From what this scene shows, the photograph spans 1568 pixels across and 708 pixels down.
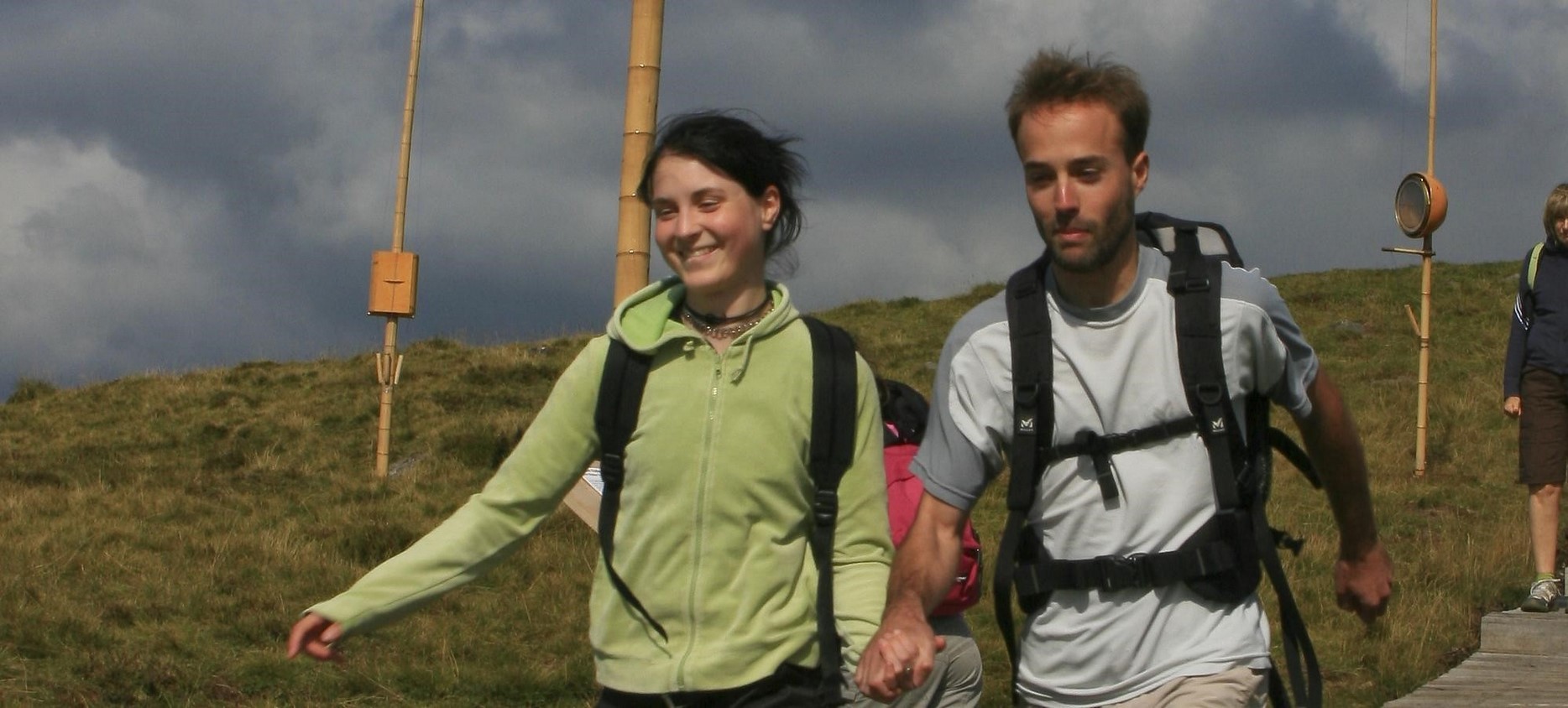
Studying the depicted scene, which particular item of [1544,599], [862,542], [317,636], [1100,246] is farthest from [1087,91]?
[1544,599]

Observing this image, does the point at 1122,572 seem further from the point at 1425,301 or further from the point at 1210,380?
the point at 1425,301

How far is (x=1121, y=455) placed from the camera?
3.36 metres

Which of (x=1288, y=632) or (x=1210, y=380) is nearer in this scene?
(x=1210, y=380)

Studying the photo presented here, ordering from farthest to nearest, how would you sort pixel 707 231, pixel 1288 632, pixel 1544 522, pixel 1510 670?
pixel 1544 522 → pixel 1510 670 → pixel 707 231 → pixel 1288 632

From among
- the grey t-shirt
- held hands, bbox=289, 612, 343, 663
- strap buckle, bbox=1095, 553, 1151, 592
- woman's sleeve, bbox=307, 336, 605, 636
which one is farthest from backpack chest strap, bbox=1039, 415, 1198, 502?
held hands, bbox=289, 612, 343, 663

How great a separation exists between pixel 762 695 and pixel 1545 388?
6.43 metres

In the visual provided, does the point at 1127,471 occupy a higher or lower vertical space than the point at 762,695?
higher

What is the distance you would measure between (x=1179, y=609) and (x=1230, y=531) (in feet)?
0.59

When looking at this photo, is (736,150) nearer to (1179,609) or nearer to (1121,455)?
(1121,455)

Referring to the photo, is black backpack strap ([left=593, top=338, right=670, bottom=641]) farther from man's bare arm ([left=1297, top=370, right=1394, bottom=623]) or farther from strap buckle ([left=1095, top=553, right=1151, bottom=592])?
man's bare arm ([left=1297, top=370, right=1394, bottom=623])

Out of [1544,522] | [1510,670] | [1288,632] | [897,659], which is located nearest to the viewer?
[897,659]

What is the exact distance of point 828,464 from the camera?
3.70 metres

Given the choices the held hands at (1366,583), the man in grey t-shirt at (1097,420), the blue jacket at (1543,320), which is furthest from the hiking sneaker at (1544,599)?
the man in grey t-shirt at (1097,420)

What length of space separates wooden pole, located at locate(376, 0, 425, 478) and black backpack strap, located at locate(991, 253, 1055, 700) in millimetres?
12489
